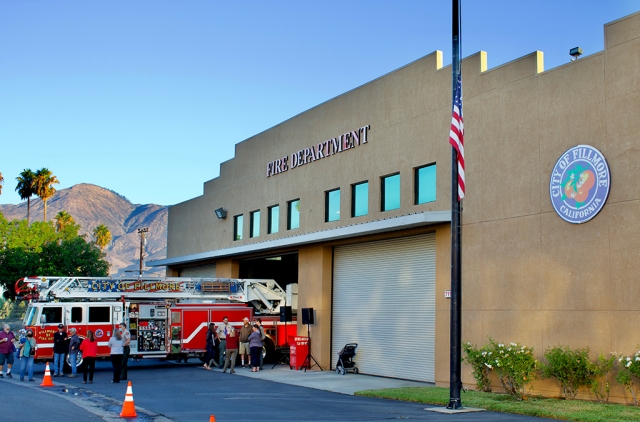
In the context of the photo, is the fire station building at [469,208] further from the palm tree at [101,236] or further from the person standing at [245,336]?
the palm tree at [101,236]

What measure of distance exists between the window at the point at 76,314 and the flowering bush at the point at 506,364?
14481 millimetres

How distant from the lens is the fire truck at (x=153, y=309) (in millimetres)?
25828

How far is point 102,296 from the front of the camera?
26.5 meters

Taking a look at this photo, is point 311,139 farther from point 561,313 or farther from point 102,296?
point 561,313

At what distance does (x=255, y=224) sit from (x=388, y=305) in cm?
1036

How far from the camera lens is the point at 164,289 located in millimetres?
28172

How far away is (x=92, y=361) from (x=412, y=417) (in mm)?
11571

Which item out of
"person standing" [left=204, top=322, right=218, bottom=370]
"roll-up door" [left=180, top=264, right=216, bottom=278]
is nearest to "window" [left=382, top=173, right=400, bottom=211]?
"person standing" [left=204, top=322, right=218, bottom=370]

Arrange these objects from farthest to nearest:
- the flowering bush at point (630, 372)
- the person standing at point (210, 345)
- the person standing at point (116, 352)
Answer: the person standing at point (210, 345), the person standing at point (116, 352), the flowering bush at point (630, 372)

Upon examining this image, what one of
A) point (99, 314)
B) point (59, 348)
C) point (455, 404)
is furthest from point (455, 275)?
point (99, 314)

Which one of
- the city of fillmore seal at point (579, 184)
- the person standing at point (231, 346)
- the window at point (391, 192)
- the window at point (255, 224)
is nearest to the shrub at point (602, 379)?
the city of fillmore seal at point (579, 184)

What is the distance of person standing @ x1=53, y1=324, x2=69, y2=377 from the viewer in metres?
23.4

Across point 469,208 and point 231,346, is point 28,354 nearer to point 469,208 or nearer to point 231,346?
point 231,346

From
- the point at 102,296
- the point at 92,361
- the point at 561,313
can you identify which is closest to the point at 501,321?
the point at 561,313
